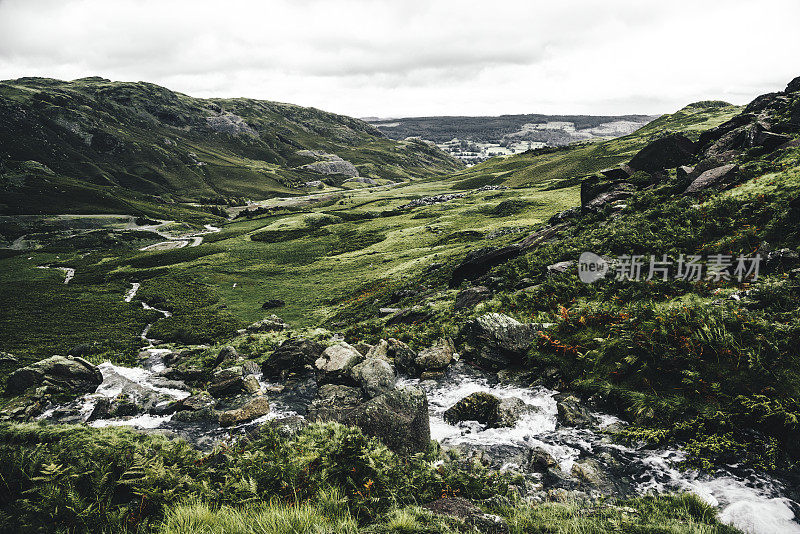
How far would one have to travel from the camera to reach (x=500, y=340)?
15922 mm

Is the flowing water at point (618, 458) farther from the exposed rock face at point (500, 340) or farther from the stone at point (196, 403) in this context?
the stone at point (196, 403)

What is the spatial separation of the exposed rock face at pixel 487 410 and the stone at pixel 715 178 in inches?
802

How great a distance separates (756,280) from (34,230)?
624 feet

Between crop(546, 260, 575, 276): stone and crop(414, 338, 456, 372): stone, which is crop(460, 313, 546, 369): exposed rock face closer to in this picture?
crop(414, 338, 456, 372): stone

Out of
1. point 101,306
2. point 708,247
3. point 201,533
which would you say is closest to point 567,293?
point 708,247

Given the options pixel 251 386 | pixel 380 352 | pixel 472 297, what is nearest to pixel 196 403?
pixel 251 386

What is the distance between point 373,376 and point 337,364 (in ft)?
9.36

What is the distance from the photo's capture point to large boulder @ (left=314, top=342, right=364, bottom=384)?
17.0 m

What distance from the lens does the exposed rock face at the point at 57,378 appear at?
20.4 m

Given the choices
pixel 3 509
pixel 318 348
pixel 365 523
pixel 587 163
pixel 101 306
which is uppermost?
pixel 587 163

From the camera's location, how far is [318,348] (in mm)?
20719

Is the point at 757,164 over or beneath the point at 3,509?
over

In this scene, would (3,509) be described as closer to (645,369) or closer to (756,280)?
(645,369)

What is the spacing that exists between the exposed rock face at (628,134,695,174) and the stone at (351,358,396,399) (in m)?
33.1
